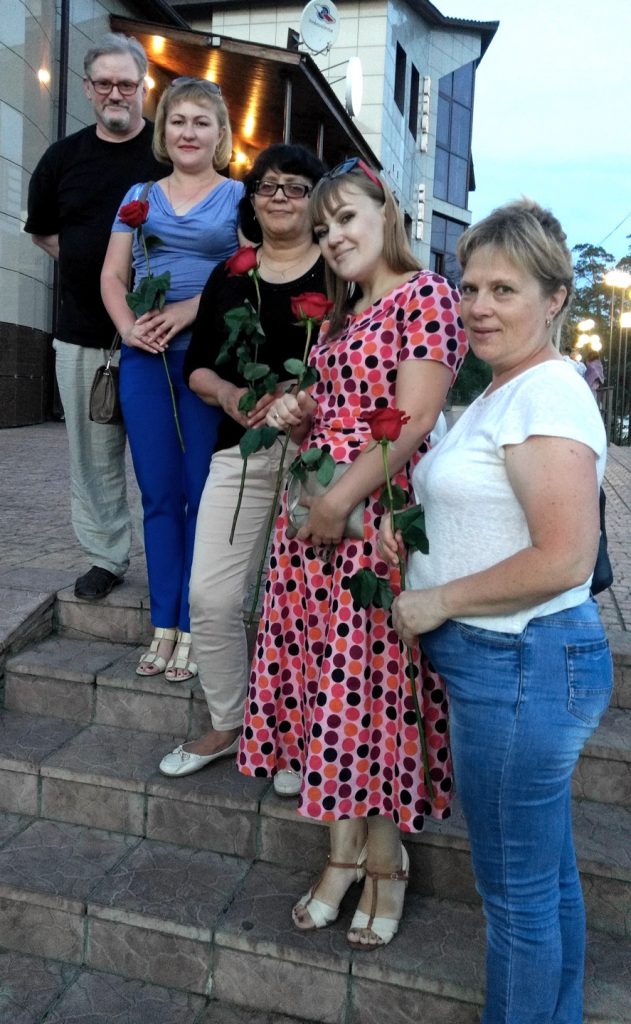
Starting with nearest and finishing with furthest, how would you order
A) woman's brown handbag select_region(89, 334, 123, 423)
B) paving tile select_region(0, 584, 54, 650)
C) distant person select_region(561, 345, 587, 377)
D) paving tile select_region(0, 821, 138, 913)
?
distant person select_region(561, 345, 587, 377) < paving tile select_region(0, 821, 138, 913) < woman's brown handbag select_region(89, 334, 123, 423) < paving tile select_region(0, 584, 54, 650)

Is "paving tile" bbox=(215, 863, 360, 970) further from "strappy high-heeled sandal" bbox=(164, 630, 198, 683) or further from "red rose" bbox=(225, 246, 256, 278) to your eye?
"red rose" bbox=(225, 246, 256, 278)

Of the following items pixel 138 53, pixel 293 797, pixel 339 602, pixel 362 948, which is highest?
pixel 138 53

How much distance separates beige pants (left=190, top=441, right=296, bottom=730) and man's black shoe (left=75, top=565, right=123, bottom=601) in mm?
1120

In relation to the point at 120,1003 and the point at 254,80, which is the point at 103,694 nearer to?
the point at 120,1003

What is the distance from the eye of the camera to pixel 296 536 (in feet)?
8.02

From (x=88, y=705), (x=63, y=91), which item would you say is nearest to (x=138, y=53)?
(x=88, y=705)

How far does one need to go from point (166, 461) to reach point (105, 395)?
Answer: 422mm

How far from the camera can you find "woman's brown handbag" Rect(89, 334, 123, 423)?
357 centimetres

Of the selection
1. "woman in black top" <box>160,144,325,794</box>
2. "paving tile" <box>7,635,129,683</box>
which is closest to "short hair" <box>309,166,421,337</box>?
"woman in black top" <box>160,144,325,794</box>

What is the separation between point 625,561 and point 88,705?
11.0ft

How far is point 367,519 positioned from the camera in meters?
2.36

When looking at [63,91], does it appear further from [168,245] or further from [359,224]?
[359,224]

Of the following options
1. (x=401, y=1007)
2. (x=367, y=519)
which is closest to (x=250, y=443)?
(x=367, y=519)

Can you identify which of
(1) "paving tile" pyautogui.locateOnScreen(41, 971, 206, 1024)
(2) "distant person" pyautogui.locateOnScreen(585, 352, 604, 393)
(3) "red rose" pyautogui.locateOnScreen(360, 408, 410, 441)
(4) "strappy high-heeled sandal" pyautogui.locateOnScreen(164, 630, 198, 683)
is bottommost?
(1) "paving tile" pyautogui.locateOnScreen(41, 971, 206, 1024)
